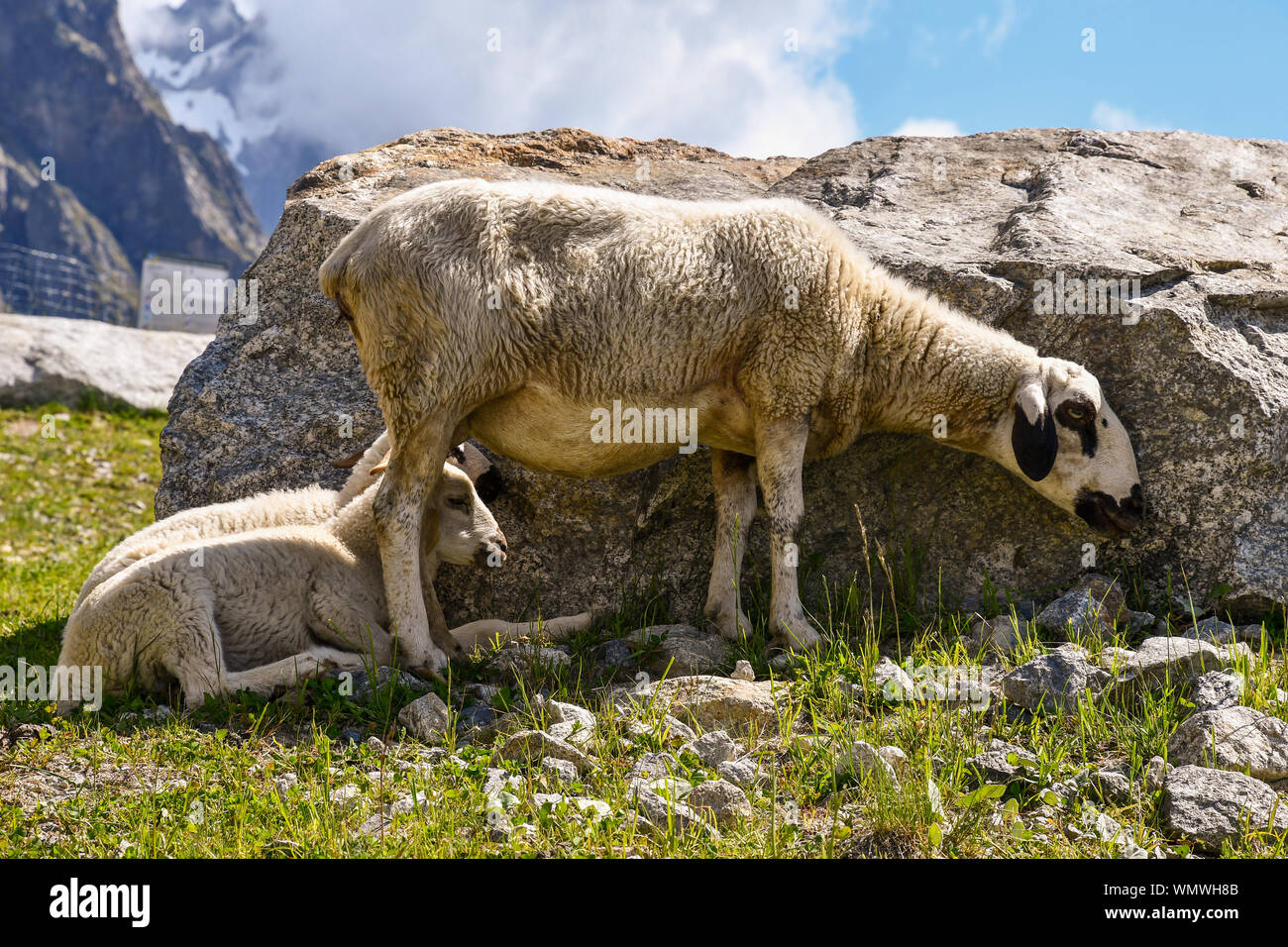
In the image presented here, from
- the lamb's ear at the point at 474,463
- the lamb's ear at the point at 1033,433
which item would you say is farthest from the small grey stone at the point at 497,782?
the lamb's ear at the point at 1033,433

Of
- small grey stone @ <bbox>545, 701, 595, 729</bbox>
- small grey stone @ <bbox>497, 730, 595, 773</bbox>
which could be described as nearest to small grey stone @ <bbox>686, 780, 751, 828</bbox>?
small grey stone @ <bbox>497, 730, 595, 773</bbox>

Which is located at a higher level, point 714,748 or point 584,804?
point 714,748

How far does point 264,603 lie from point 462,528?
1361 millimetres

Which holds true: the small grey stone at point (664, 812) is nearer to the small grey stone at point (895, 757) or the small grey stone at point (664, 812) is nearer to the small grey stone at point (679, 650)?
the small grey stone at point (895, 757)

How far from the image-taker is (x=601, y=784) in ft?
14.7

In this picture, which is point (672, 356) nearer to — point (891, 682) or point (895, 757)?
point (891, 682)

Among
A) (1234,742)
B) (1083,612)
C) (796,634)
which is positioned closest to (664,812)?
(1234,742)

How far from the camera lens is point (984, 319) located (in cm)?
738

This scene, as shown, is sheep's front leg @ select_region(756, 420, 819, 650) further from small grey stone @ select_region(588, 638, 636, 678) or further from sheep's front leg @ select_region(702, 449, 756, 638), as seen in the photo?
small grey stone @ select_region(588, 638, 636, 678)

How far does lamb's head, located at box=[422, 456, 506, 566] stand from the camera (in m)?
7.18

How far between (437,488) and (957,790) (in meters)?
3.96

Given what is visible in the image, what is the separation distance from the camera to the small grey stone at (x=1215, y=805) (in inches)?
159

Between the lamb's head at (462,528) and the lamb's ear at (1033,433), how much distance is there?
3208mm
